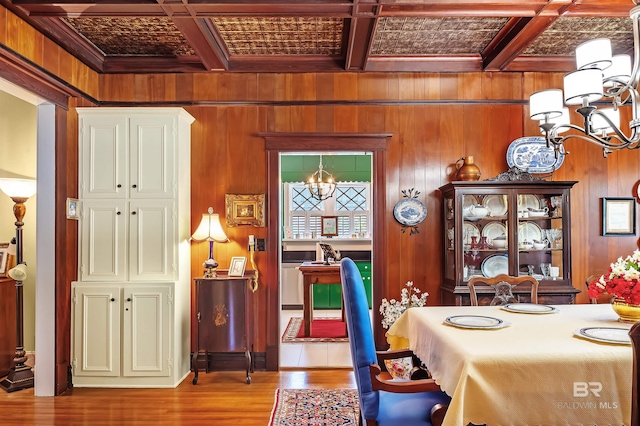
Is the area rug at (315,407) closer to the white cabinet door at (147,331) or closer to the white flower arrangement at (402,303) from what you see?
the white flower arrangement at (402,303)

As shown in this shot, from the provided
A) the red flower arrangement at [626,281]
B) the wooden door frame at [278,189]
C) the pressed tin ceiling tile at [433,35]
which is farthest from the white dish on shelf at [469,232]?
the red flower arrangement at [626,281]

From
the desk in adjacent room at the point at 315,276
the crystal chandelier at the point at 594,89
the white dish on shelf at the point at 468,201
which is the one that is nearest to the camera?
the crystal chandelier at the point at 594,89

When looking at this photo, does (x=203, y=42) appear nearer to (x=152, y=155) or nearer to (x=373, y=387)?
(x=152, y=155)

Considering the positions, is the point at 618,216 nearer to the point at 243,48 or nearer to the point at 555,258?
the point at 555,258

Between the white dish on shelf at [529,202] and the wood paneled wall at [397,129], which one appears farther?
the wood paneled wall at [397,129]

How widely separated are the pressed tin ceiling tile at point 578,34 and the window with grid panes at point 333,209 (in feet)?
13.4

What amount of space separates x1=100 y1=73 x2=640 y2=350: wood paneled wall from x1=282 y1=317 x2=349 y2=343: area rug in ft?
3.95

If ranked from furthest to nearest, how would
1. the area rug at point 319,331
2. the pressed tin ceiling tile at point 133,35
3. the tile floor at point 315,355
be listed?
the area rug at point 319,331, the tile floor at point 315,355, the pressed tin ceiling tile at point 133,35

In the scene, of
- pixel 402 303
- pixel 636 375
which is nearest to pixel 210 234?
pixel 402 303

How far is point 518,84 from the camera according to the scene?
4.17 m

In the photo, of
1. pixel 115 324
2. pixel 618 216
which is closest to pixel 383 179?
pixel 618 216

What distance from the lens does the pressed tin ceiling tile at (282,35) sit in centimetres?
335

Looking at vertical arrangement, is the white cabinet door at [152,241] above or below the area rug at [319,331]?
above

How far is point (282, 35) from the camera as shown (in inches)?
141
